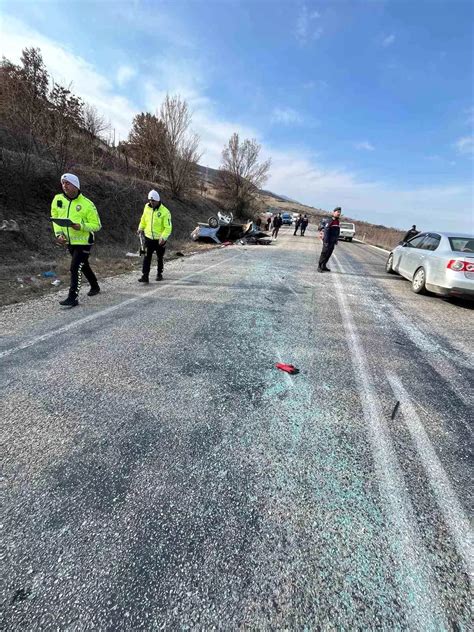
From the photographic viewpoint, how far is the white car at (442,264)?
19.2 feet

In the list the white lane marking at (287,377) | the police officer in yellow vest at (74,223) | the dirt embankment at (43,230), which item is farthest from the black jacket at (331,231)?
the white lane marking at (287,377)

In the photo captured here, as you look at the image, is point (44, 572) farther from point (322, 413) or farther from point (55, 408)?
point (322, 413)

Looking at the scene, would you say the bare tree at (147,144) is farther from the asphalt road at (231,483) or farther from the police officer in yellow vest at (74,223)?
the asphalt road at (231,483)

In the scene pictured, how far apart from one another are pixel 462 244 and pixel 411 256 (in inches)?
54.1

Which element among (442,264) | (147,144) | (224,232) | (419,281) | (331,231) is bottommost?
(224,232)

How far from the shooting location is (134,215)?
54.7 ft

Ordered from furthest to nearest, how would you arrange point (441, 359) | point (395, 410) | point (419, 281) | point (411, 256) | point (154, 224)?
point (411, 256)
point (419, 281)
point (154, 224)
point (441, 359)
point (395, 410)

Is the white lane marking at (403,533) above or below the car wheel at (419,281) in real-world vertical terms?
below

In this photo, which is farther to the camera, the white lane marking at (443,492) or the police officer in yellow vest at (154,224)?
the police officer in yellow vest at (154,224)

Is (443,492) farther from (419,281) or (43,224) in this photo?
(43,224)

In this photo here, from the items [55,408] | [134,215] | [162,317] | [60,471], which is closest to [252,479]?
[60,471]

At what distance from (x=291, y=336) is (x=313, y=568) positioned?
275cm

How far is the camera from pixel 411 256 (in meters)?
7.76

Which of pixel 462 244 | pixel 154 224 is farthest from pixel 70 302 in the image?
pixel 462 244
